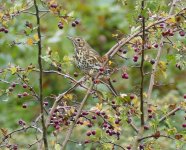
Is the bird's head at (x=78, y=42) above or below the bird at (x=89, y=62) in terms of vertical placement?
above

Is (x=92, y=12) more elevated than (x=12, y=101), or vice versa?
(x=92, y=12)

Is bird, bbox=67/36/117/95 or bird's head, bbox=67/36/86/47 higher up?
bird's head, bbox=67/36/86/47

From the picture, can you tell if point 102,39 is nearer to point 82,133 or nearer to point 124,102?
point 82,133

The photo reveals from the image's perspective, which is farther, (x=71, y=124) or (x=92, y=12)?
(x=92, y=12)

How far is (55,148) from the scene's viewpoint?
2094 mm

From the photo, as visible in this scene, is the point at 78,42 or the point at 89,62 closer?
the point at 89,62

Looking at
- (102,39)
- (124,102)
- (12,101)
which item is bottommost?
(12,101)

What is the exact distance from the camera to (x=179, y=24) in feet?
6.44

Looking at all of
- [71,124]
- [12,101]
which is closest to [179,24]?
[71,124]

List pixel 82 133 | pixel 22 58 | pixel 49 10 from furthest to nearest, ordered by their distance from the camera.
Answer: pixel 22 58
pixel 82 133
pixel 49 10

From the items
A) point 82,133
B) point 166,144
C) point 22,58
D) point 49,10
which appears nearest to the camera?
point 49,10

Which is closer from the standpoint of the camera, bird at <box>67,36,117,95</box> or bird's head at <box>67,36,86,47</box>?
bird at <box>67,36,117,95</box>

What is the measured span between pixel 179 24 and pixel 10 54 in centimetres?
339

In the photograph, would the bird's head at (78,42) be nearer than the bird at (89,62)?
No
